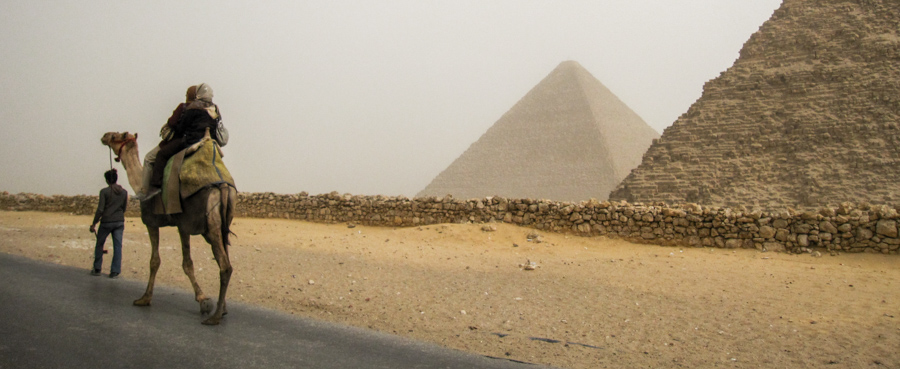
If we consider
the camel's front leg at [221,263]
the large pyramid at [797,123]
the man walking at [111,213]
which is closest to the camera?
the camel's front leg at [221,263]

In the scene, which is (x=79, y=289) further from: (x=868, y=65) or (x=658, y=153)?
(x=868, y=65)

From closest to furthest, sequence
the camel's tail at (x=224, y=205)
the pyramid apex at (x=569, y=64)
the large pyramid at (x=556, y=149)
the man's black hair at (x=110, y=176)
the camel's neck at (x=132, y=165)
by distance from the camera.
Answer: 1. the camel's tail at (x=224, y=205)
2. the camel's neck at (x=132, y=165)
3. the man's black hair at (x=110, y=176)
4. the large pyramid at (x=556, y=149)
5. the pyramid apex at (x=569, y=64)

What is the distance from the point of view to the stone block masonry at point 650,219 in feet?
37.1

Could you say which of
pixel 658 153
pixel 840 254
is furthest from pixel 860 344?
pixel 658 153

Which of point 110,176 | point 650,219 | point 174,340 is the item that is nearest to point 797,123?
point 650,219

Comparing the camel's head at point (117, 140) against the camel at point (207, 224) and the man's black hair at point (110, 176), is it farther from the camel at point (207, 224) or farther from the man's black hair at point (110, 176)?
the man's black hair at point (110, 176)

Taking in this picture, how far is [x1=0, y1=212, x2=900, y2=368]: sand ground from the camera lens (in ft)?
17.5

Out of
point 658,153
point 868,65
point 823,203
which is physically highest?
point 868,65

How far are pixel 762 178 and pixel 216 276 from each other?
61.3 feet

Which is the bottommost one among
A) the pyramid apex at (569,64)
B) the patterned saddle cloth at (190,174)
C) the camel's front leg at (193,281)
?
the camel's front leg at (193,281)

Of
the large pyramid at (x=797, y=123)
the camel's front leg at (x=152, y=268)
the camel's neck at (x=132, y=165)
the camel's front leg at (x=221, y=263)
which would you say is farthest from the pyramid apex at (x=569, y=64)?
the camel's front leg at (x=221, y=263)

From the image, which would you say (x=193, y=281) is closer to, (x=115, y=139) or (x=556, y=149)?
(x=115, y=139)

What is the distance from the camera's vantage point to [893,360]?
206 inches

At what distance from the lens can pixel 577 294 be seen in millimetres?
→ 7656
